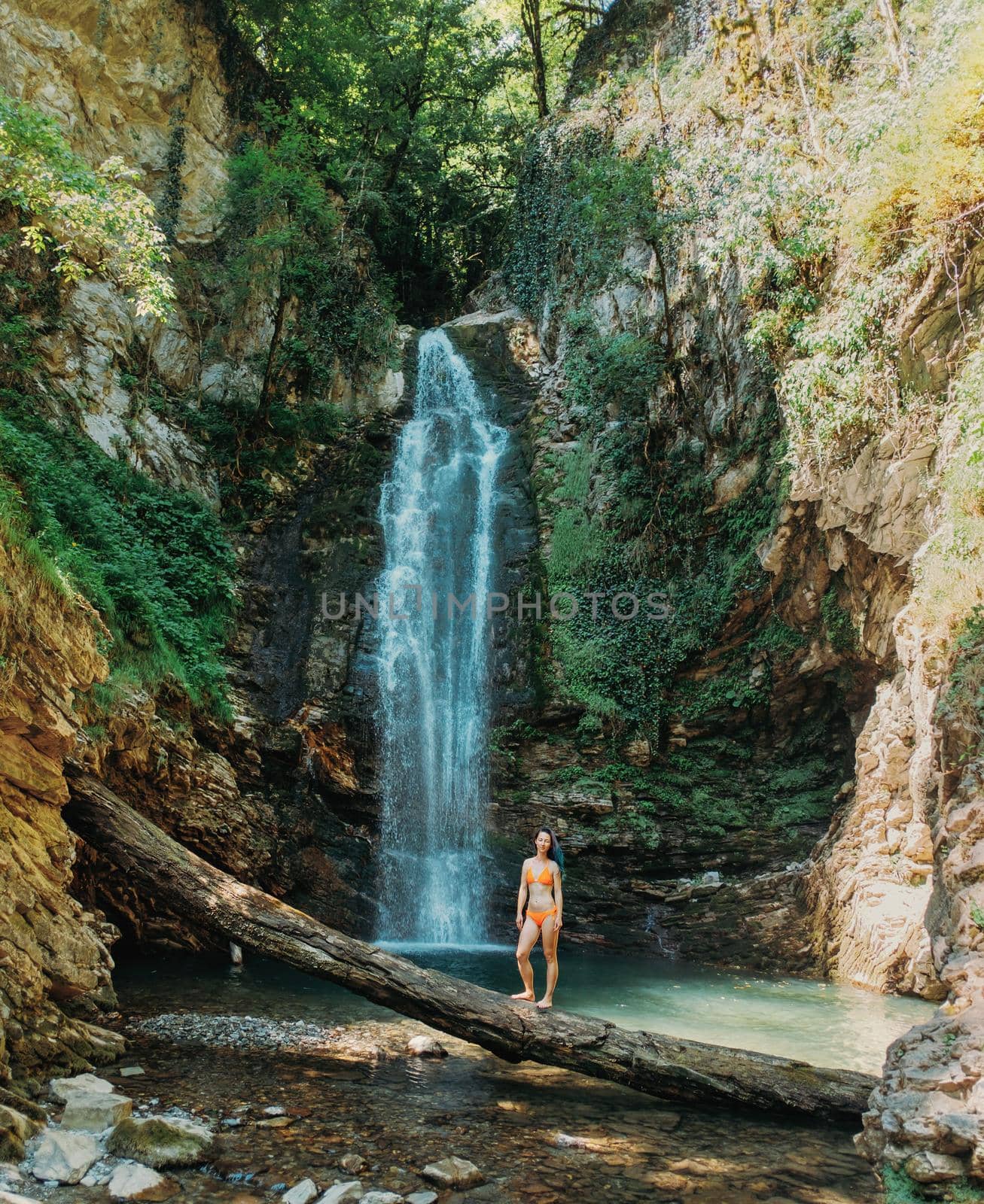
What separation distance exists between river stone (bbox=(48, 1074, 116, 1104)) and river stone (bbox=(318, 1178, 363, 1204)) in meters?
1.52

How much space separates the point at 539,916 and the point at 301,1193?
9.24 feet

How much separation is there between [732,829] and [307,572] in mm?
8314

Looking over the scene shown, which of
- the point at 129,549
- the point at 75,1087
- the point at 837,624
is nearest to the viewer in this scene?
the point at 75,1087

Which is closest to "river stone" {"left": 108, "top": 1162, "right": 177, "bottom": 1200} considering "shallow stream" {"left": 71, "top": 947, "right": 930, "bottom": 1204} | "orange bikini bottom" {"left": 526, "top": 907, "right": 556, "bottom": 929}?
"shallow stream" {"left": 71, "top": 947, "right": 930, "bottom": 1204}

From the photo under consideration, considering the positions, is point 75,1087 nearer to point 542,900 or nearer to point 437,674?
point 542,900

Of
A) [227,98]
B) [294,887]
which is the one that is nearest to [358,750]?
[294,887]

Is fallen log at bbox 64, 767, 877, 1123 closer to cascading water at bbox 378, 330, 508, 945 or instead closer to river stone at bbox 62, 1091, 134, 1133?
river stone at bbox 62, 1091, 134, 1133

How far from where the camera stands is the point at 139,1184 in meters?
3.30

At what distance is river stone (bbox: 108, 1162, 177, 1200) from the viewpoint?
3250 millimetres

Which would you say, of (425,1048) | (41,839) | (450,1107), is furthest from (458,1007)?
(41,839)

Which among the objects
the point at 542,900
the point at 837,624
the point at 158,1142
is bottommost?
the point at 158,1142

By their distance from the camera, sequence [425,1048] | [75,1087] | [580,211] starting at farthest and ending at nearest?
[580,211]
[425,1048]
[75,1087]

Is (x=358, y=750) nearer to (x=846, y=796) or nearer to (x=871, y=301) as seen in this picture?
(x=846, y=796)

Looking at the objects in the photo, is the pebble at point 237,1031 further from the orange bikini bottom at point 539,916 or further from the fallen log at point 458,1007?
the orange bikini bottom at point 539,916
